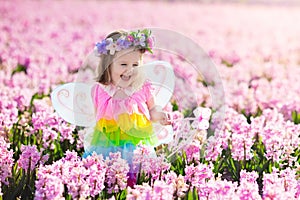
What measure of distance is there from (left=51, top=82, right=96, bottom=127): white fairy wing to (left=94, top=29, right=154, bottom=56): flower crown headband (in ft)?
1.17

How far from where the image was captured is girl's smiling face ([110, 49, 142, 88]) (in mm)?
3844

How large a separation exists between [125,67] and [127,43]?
166 mm

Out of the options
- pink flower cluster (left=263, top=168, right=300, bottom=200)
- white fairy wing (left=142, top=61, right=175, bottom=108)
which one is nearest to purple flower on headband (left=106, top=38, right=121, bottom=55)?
white fairy wing (left=142, top=61, right=175, bottom=108)

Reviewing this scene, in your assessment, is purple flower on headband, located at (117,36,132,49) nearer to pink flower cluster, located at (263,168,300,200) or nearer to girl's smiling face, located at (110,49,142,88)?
girl's smiling face, located at (110,49,142,88)

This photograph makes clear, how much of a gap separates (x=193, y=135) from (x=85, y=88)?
85 centimetres

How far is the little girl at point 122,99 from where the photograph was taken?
3.83m

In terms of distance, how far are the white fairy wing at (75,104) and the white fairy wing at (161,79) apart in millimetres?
457

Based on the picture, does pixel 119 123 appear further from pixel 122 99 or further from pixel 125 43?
pixel 125 43

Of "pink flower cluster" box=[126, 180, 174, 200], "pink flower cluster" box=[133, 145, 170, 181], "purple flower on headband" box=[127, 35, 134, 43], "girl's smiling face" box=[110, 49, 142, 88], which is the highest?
"purple flower on headband" box=[127, 35, 134, 43]

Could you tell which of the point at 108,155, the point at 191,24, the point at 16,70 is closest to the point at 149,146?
the point at 108,155

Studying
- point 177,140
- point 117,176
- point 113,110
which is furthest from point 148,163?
point 177,140

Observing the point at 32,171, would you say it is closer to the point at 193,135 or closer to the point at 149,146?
the point at 149,146

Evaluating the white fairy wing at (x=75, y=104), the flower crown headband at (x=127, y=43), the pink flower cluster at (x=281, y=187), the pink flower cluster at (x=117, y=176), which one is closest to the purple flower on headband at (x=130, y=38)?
the flower crown headband at (x=127, y=43)

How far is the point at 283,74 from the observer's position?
775 cm
